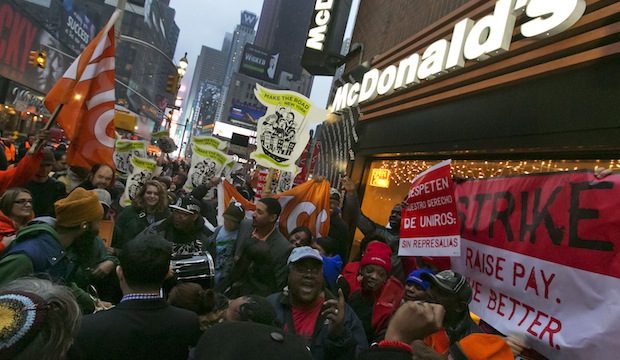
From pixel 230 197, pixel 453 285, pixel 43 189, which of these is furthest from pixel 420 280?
pixel 43 189

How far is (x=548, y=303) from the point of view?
9.18 feet

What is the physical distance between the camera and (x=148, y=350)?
2.33 metres

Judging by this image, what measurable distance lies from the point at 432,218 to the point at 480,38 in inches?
136

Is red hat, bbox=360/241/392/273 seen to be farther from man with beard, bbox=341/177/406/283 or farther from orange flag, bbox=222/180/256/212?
orange flag, bbox=222/180/256/212

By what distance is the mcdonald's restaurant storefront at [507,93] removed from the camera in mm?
4797

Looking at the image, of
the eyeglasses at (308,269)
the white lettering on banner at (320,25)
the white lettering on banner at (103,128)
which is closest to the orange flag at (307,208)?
the white lettering on banner at (103,128)

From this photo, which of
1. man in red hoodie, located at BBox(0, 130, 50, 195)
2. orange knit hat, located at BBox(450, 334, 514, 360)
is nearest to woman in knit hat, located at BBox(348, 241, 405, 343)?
orange knit hat, located at BBox(450, 334, 514, 360)

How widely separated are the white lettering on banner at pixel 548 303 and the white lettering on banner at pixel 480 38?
298 cm

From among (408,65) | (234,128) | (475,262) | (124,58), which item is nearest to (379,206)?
(408,65)

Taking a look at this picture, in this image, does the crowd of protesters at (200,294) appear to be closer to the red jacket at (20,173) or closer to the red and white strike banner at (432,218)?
the red jacket at (20,173)

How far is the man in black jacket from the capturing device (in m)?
2.21

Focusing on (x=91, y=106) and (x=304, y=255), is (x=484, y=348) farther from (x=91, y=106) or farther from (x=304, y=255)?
(x=91, y=106)

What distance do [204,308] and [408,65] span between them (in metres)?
6.79

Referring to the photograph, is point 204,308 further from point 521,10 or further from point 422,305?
point 521,10
